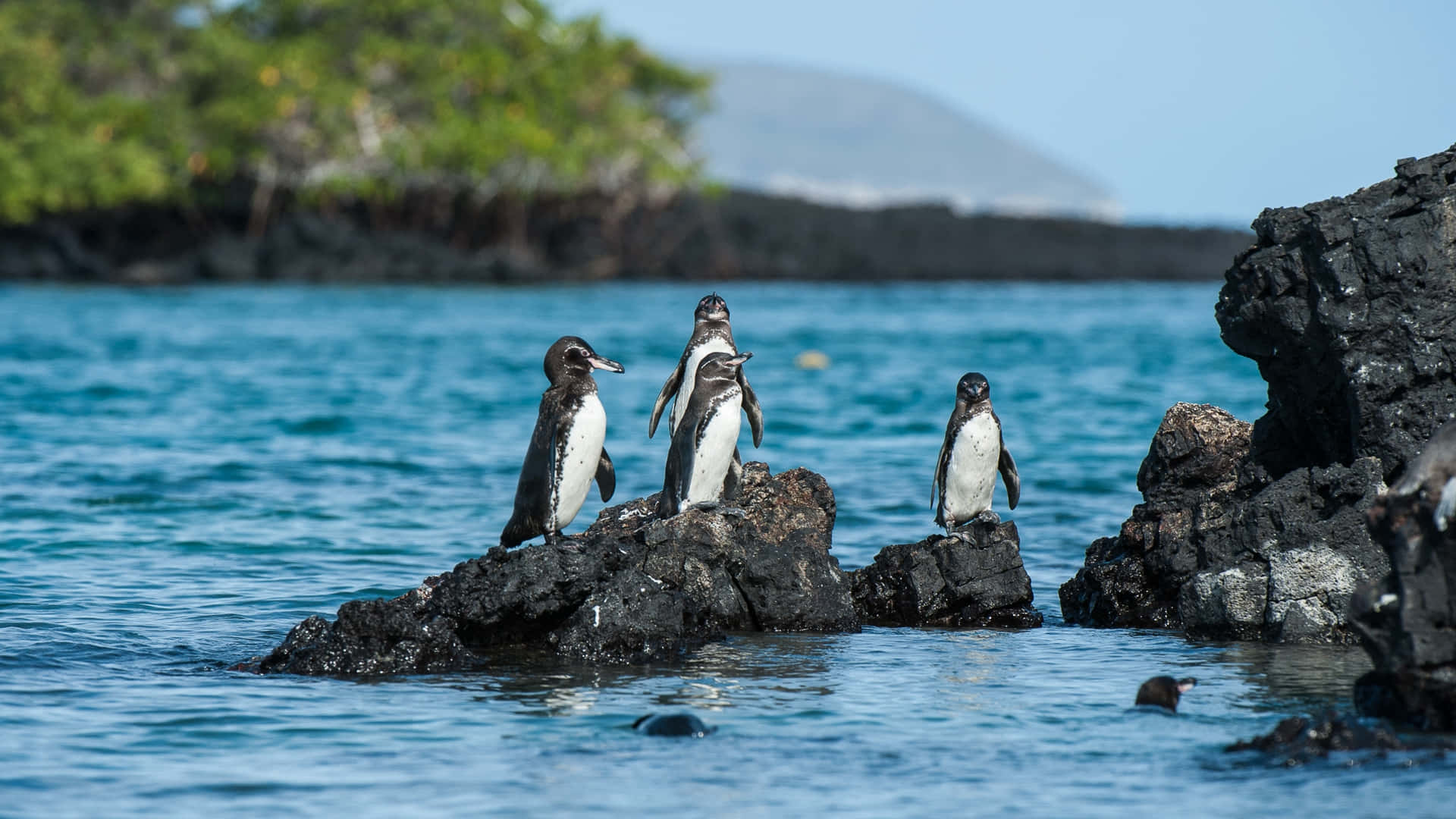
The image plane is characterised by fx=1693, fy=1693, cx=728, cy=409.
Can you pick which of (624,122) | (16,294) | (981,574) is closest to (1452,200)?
(981,574)

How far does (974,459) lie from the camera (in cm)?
985

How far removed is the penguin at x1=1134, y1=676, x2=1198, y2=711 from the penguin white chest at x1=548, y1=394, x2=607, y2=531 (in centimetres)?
323

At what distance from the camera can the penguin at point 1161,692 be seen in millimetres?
7305

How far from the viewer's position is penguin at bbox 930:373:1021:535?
984cm

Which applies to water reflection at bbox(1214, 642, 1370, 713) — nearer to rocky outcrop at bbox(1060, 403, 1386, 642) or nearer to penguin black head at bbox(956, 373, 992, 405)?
rocky outcrop at bbox(1060, 403, 1386, 642)

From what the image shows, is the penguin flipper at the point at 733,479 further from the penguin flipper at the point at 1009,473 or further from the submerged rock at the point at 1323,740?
the submerged rock at the point at 1323,740

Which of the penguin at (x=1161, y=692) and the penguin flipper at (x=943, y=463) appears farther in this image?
the penguin flipper at (x=943, y=463)

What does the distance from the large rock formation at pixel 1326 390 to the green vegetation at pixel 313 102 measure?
55.6 meters

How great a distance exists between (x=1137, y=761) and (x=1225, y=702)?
3.50 feet

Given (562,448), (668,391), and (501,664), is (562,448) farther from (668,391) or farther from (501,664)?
(668,391)

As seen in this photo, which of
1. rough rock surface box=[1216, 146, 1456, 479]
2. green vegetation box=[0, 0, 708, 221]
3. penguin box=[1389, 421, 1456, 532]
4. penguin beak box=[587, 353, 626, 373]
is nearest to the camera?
penguin box=[1389, 421, 1456, 532]

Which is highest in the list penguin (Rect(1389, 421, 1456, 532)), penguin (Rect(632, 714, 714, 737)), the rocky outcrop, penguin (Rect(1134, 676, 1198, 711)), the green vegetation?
the green vegetation

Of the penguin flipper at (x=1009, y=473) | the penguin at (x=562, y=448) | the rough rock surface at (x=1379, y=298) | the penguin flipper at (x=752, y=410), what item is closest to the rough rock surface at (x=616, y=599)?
the penguin at (x=562, y=448)

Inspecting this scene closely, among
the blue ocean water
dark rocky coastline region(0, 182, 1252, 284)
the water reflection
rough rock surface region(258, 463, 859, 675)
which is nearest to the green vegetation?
dark rocky coastline region(0, 182, 1252, 284)
